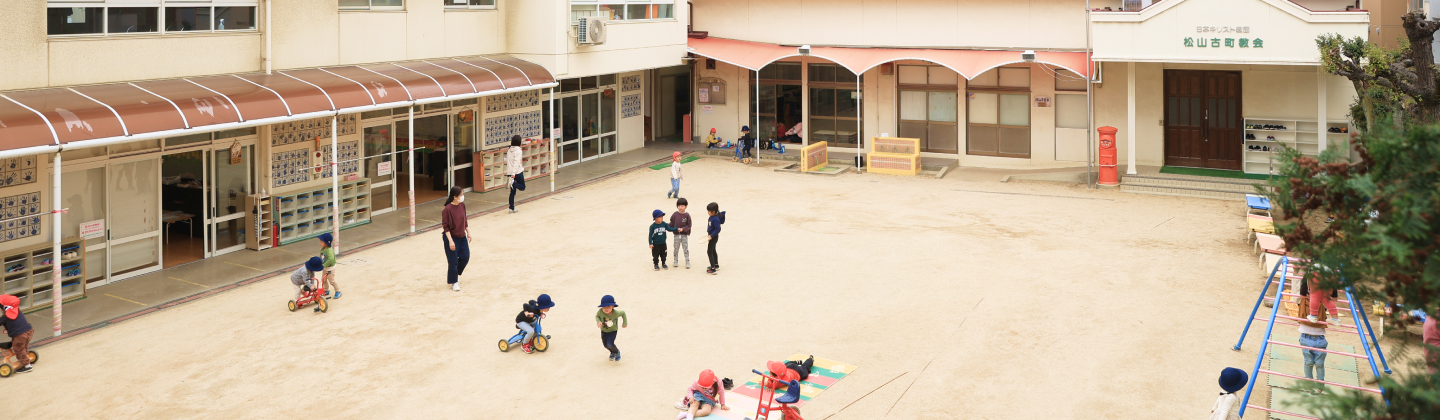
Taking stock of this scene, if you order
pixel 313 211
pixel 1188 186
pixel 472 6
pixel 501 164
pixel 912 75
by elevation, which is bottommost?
pixel 313 211

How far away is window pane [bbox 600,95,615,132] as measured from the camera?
85.4 feet

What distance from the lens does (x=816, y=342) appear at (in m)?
11.8

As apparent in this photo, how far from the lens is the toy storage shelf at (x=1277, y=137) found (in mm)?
21297

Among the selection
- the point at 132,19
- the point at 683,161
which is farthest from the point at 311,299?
the point at 683,161

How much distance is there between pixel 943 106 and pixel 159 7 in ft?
55.1

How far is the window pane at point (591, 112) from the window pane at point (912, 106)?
726cm

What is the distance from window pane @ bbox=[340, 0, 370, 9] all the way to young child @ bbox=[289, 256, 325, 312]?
6152 millimetres

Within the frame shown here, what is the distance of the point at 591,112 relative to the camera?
1007 inches

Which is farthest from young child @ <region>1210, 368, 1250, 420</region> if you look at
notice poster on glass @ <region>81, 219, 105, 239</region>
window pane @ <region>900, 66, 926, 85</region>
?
window pane @ <region>900, 66, 926, 85</region>

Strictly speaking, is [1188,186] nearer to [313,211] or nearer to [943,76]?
[943,76]

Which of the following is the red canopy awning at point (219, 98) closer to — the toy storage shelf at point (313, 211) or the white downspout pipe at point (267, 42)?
the white downspout pipe at point (267, 42)

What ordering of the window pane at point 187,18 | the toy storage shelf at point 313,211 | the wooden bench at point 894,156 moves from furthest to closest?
the wooden bench at point 894,156
the toy storage shelf at point 313,211
the window pane at point 187,18

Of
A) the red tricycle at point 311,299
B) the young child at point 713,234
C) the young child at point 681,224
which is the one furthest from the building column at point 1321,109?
the red tricycle at point 311,299

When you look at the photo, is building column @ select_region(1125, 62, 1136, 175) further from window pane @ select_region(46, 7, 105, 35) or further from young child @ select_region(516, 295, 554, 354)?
window pane @ select_region(46, 7, 105, 35)
